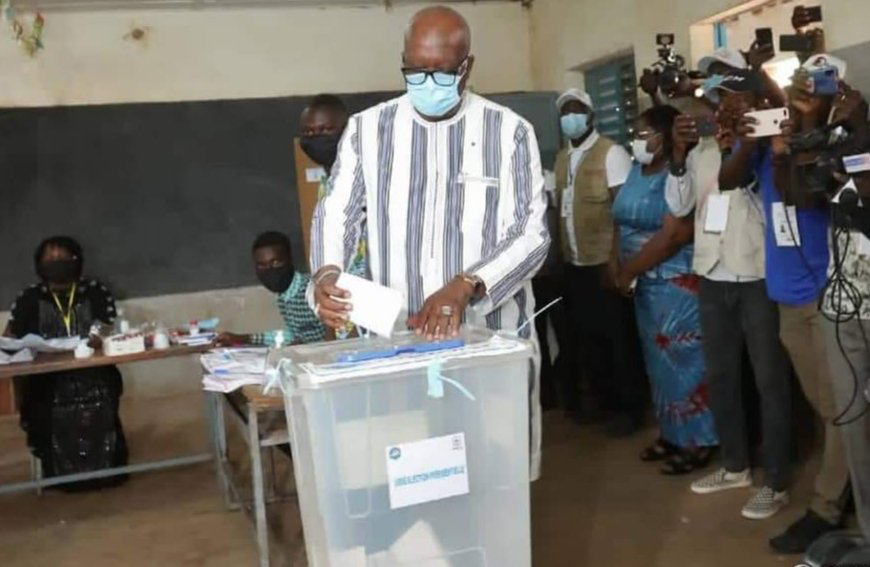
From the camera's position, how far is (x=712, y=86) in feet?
10.4

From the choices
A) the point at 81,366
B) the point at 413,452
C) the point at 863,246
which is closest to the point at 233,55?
the point at 81,366

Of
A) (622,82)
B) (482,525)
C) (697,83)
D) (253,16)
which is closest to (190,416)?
(253,16)

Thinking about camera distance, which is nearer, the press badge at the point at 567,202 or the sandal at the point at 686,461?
the sandal at the point at 686,461

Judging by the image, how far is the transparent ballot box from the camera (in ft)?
4.75

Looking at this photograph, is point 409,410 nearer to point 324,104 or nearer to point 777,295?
point 777,295

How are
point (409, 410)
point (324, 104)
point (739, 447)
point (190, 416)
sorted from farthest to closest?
point (190, 416), point (324, 104), point (739, 447), point (409, 410)

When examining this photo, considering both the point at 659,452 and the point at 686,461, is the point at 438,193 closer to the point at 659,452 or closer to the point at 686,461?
the point at 686,461

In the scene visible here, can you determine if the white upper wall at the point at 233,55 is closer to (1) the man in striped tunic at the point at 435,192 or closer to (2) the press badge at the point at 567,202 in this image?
(2) the press badge at the point at 567,202

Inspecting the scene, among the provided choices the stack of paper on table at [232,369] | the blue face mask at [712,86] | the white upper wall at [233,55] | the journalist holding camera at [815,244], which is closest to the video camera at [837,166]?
the journalist holding camera at [815,244]

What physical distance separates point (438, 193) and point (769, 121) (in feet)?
4.64

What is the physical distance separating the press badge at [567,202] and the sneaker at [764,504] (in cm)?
177

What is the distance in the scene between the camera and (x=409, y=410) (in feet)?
4.89

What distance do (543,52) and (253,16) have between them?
1.93 meters

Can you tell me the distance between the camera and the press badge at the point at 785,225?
2941 mm
